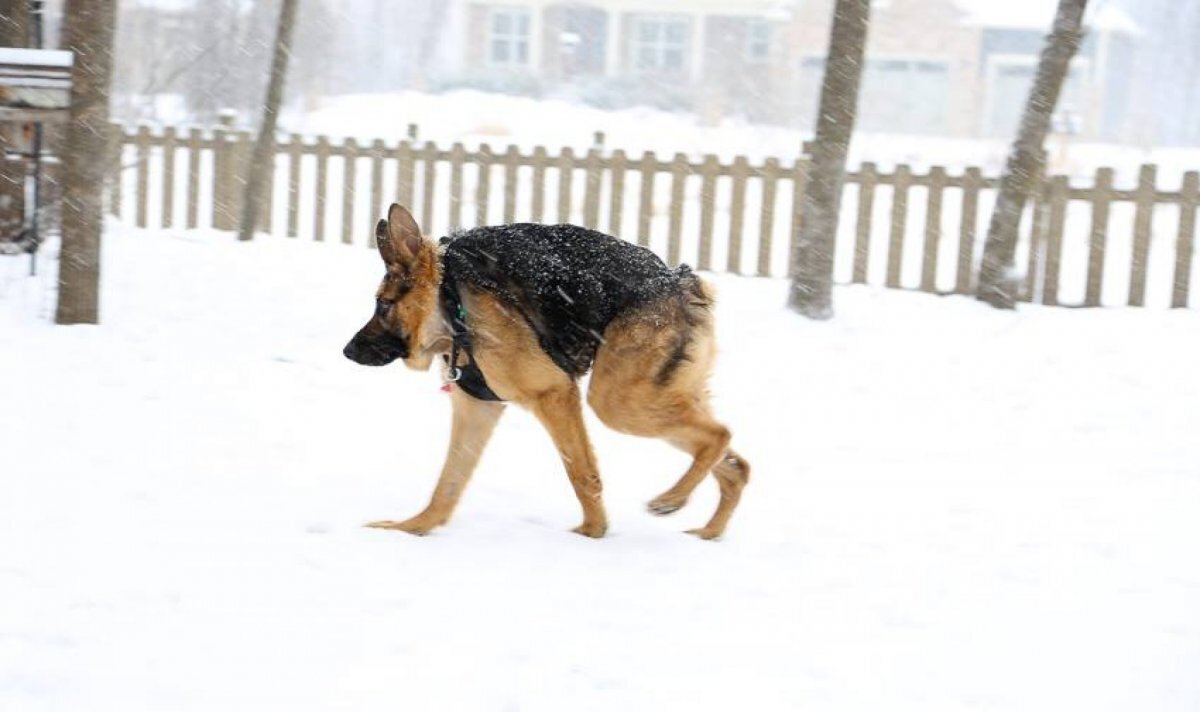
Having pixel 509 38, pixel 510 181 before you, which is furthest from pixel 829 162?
pixel 509 38

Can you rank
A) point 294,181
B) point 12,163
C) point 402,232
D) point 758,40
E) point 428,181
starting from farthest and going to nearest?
point 758,40
point 294,181
point 428,181
point 12,163
point 402,232

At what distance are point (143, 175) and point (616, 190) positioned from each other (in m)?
6.18

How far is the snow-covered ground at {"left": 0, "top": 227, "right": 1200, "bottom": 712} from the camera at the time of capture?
3.52 meters

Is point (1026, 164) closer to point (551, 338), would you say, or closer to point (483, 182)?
point (483, 182)

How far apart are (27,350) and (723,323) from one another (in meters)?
4.89

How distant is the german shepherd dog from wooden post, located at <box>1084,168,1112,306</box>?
6.97 m

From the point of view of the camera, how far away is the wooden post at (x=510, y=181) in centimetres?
1270

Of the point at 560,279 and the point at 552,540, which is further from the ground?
the point at 560,279

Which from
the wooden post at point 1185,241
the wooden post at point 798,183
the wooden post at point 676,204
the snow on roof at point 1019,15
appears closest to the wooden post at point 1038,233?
the wooden post at point 1185,241

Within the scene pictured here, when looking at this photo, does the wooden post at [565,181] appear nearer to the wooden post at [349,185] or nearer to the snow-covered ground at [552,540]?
the wooden post at [349,185]

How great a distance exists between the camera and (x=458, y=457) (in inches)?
195

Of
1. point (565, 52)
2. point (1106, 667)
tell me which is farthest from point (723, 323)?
point (565, 52)

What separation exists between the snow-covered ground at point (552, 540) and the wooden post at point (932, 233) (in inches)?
90.6

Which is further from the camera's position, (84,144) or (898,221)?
(898,221)
